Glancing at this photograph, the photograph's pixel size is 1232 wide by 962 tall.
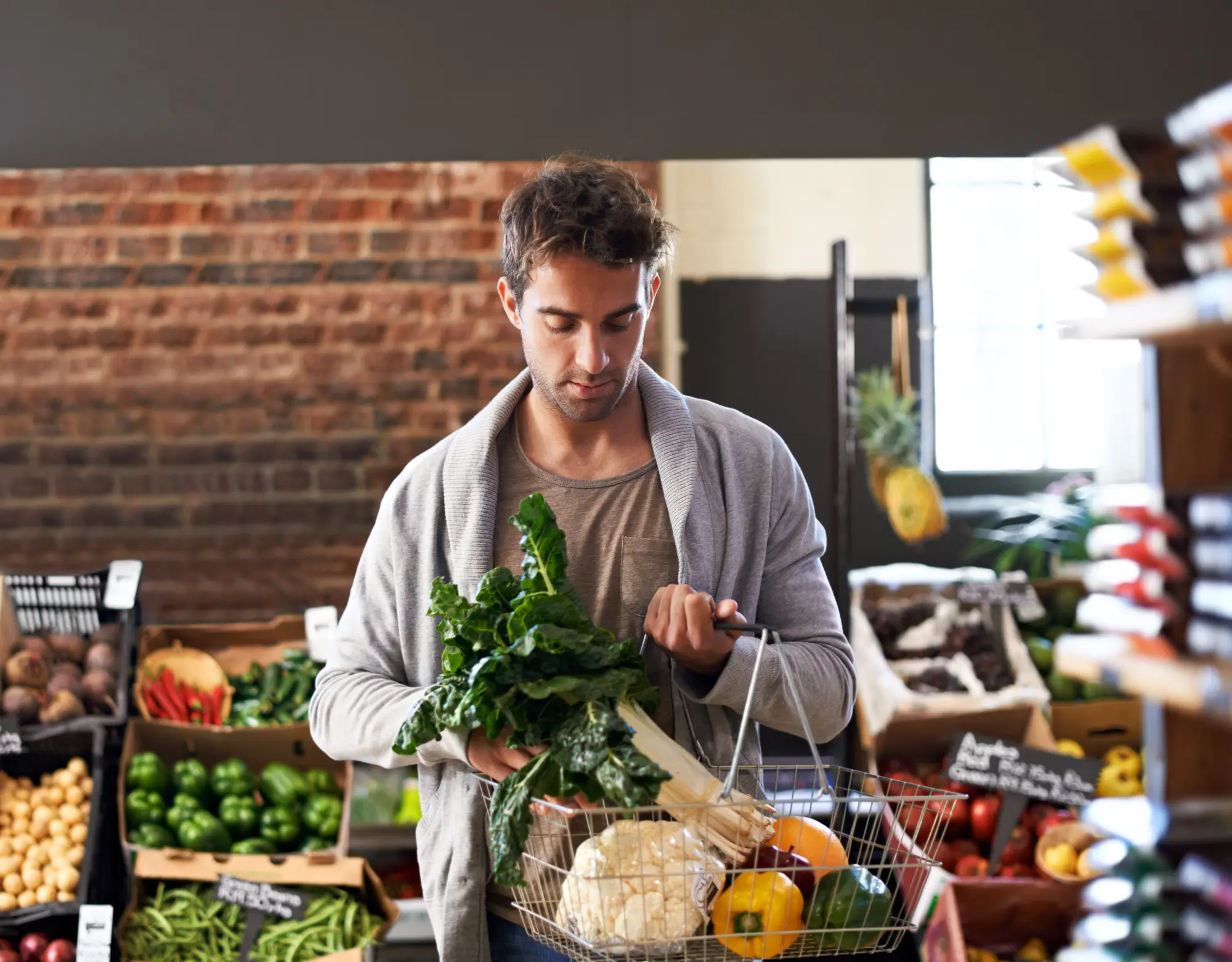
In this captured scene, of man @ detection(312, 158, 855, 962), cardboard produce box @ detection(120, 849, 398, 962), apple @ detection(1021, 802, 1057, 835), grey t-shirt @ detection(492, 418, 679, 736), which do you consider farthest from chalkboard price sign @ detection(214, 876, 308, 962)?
apple @ detection(1021, 802, 1057, 835)

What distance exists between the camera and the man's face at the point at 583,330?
178 centimetres

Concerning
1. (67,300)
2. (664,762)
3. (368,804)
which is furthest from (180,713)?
(664,762)

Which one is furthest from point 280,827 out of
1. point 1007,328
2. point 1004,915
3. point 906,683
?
point 1007,328

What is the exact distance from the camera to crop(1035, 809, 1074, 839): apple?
10.4 feet

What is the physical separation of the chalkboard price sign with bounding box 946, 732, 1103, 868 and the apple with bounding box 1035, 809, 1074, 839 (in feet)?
0.26

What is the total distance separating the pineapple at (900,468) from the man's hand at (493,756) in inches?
103

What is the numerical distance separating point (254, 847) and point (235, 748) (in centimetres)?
37

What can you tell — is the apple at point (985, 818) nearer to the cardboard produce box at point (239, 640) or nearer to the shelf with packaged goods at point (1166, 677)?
the cardboard produce box at point (239, 640)

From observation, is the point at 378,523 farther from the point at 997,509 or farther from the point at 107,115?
the point at 997,509

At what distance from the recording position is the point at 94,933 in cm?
312

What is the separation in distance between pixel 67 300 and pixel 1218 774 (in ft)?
12.5

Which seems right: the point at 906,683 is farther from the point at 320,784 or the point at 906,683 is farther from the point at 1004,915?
the point at 320,784

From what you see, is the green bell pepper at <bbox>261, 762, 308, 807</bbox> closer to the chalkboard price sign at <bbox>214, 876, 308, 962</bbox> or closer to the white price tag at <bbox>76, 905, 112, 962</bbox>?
the chalkboard price sign at <bbox>214, 876, 308, 962</bbox>

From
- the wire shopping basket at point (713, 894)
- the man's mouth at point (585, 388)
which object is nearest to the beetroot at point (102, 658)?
the man's mouth at point (585, 388)
